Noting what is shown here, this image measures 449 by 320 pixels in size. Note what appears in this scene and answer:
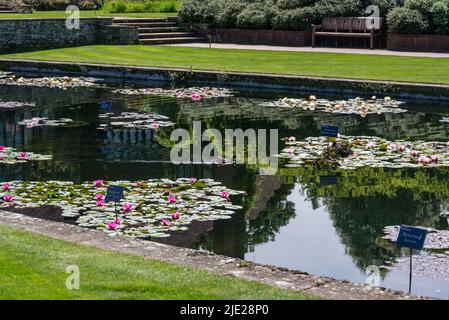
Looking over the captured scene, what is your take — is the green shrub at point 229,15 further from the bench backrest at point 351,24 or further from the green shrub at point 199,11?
the bench backrest at point 351,24

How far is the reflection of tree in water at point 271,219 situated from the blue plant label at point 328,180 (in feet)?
2.15

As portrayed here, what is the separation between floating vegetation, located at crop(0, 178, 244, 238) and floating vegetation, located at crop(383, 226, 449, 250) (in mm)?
2237

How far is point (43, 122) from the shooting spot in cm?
2167

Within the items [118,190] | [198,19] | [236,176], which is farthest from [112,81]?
[118,190]

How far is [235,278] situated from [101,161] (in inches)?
334

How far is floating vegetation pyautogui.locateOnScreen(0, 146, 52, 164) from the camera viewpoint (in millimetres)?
17047

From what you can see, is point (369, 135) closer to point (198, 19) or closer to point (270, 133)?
point (270, 133)

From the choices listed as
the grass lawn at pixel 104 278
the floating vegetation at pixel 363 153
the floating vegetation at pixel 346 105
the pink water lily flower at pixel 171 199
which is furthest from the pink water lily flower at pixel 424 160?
the grass lawn at pixel 104 278

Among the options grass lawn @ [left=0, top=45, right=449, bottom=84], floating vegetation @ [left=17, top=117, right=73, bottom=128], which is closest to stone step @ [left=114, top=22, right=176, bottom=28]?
grass lawn @ [left=0, top=45, right=449, bottom=84]

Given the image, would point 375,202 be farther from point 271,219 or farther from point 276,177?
point 276,177

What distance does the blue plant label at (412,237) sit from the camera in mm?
9367

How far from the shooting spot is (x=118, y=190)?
12023mm

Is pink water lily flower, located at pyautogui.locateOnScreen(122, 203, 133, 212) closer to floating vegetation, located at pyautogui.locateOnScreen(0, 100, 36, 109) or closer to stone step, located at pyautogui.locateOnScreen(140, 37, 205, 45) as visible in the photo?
floating vegetation, located at pyautogui.locateOnScreen(0, 100, 36, 109)
